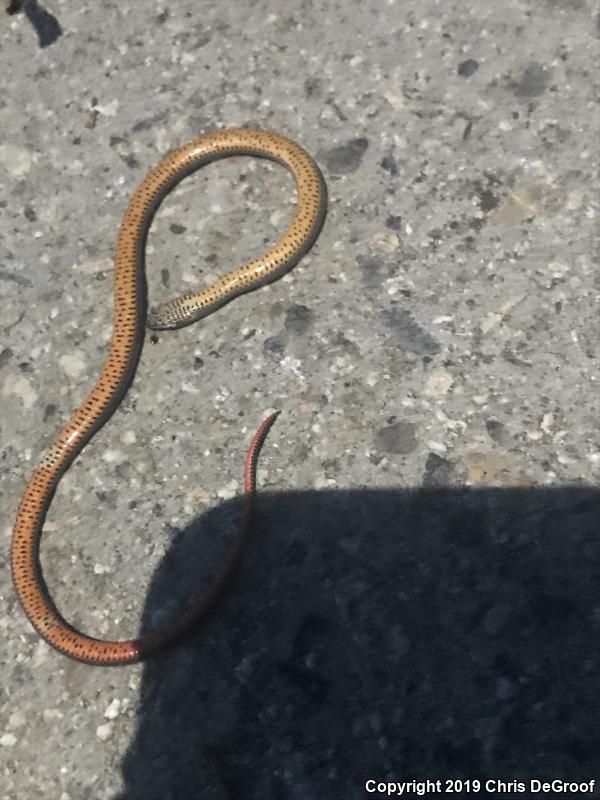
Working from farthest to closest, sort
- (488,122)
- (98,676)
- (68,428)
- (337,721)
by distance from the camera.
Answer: (488,122) < (68,428) < (98,676) < (337,721)

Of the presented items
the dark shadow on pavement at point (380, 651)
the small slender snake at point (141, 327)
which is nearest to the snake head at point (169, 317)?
the small slender snake at point (141, 327)

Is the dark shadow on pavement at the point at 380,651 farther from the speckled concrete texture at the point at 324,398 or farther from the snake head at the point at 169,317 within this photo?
the snake head at the point at 169,317

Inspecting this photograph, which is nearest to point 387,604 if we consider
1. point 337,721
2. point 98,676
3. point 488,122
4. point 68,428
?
point 337,721

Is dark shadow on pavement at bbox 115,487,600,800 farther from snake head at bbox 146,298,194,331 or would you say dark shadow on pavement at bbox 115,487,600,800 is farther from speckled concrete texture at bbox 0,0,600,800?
snake head at bbox 146,298,194,331

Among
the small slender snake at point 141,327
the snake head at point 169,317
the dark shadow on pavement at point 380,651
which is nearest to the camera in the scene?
the dark shadow on pavement at point 380,651

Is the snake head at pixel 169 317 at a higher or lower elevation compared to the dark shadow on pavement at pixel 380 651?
higher

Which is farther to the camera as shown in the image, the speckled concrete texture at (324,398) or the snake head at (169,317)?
the snake head at (169,317)

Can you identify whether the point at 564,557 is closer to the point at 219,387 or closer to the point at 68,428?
the point at 219,387

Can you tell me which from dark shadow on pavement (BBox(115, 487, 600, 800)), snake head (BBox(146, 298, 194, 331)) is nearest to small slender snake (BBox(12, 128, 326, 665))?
snake head (BBox(146, 298, 194, 331))
